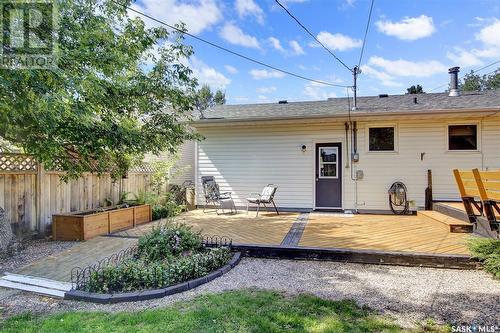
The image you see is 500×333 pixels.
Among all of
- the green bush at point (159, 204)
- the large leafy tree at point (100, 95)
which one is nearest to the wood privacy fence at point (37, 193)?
the large leafy tree at point (100, 95)

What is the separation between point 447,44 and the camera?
11.6 meters

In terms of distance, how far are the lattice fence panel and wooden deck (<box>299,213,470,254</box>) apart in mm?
5188

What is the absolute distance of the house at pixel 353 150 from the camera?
8.07m

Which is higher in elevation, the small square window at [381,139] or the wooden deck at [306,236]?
the small square window at [381,139]

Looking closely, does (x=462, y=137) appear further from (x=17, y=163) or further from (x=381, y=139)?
(x=17, y=163)

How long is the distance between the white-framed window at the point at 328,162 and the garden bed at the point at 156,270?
5056 mm

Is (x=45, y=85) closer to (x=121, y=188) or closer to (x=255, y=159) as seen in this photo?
(x=121, y=188)

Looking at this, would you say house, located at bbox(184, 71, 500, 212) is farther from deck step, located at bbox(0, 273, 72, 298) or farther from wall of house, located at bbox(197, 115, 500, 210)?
deck step, located at bbox(0, 273, 72, 298)

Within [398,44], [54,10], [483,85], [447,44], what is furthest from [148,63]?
[483,85]

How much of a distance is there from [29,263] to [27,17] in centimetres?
346

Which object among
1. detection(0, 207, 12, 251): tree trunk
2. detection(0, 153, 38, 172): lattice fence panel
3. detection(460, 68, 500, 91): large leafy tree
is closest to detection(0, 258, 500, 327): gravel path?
detection(0, 207, 12, 251): tree trunk

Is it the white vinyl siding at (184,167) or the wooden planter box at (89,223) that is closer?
the wooden planter box at (89,223)

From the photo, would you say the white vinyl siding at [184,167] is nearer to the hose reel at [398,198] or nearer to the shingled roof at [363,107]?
the shingled roof at [363,107]

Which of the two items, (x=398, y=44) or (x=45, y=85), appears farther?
(x=398, y=44)
